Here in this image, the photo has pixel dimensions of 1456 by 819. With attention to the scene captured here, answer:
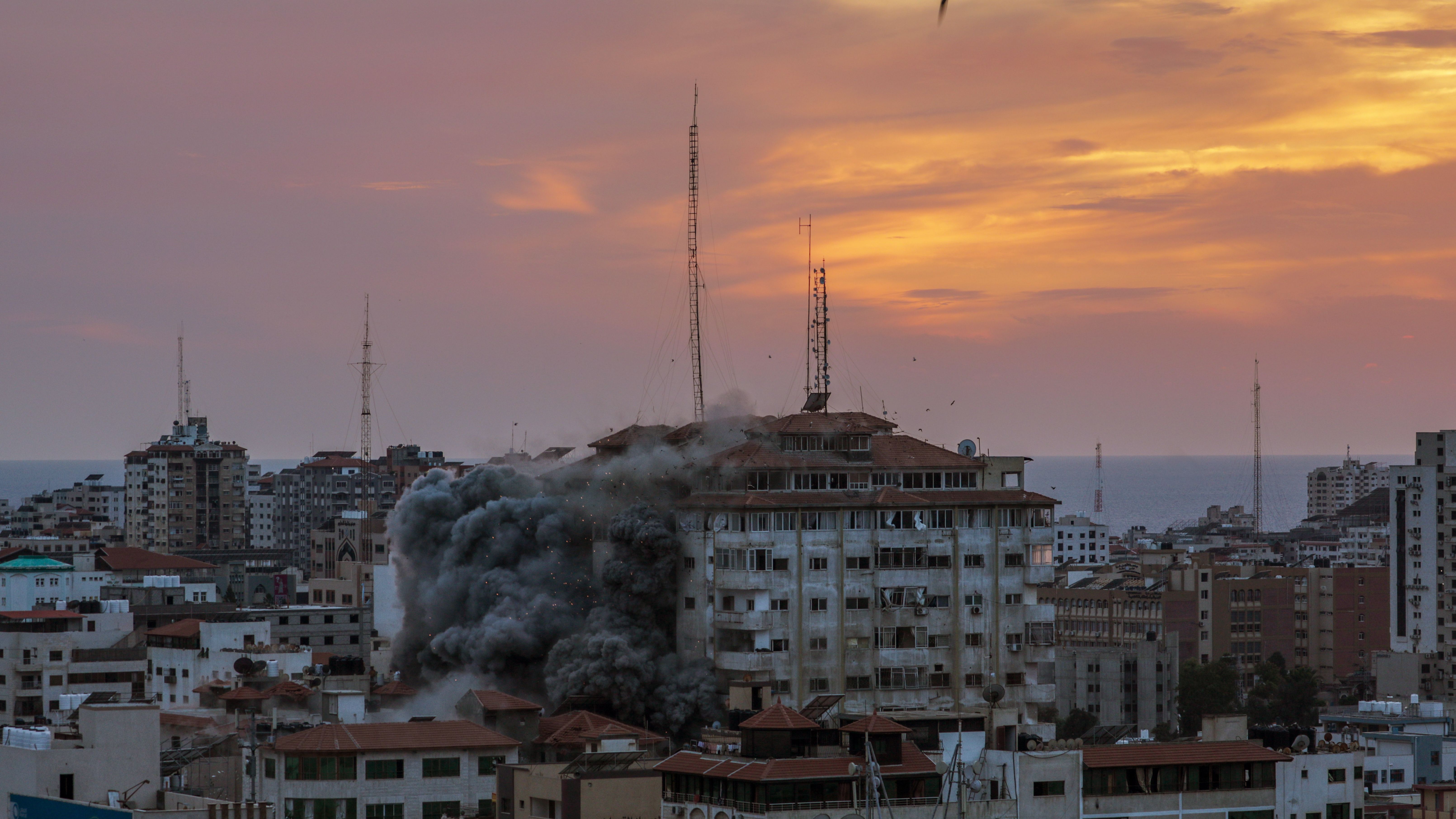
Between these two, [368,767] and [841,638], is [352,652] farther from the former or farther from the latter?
[368,767]

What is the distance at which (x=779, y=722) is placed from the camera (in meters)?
77.1

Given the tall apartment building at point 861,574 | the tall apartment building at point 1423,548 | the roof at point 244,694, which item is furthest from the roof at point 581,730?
the tall apartment building at point 1423,548

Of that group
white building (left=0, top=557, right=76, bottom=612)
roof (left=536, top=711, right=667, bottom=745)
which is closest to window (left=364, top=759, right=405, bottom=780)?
roof (left=536, top=711, right=667, bottom=745)

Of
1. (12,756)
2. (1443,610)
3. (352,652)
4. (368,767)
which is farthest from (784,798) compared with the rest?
(1443,610)

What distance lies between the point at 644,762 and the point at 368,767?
952 cm

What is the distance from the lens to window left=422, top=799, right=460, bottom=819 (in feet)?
271

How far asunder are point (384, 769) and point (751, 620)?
1545 inches

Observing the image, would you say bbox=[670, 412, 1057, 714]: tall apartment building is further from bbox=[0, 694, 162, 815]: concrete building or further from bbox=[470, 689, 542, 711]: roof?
bbox=[0, 694, 162, 815]: concrete building

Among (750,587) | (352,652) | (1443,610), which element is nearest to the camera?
(750,587)

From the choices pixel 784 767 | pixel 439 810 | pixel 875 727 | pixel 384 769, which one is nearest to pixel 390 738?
pixel 384 769

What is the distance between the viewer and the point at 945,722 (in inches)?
3268

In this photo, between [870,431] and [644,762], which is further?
[870,431]

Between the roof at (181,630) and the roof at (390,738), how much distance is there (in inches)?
1766

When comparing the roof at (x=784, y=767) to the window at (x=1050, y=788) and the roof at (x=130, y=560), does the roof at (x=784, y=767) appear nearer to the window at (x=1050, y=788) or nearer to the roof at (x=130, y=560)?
the window at (x=1050, y=788)
